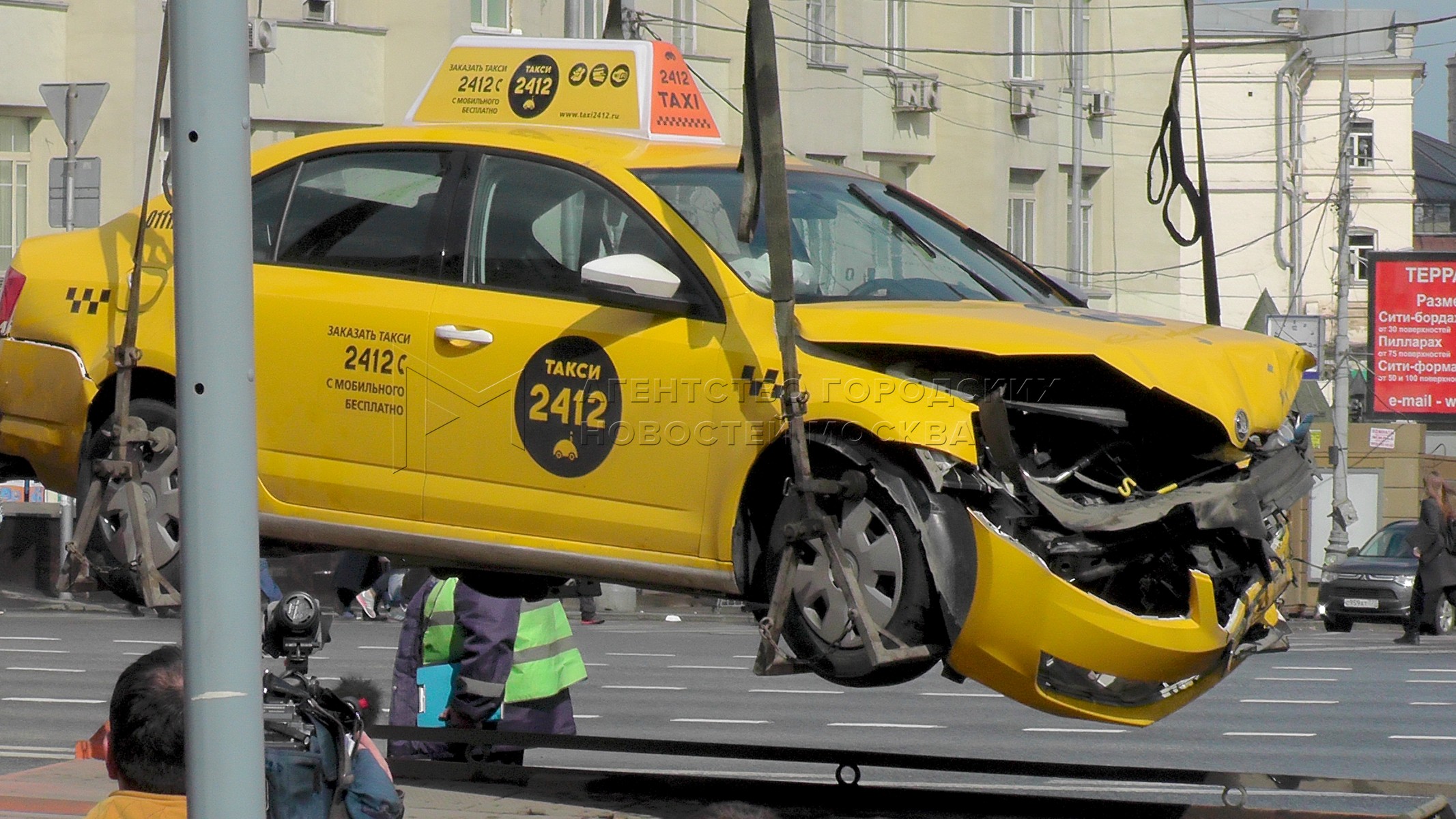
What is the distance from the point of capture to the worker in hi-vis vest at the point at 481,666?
676cm

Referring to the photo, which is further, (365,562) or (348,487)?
(365,562)

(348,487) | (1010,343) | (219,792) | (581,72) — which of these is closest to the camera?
(219,792)

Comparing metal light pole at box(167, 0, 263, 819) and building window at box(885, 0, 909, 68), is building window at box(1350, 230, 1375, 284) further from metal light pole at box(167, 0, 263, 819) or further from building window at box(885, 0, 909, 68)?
metal light pole at box(167, 0, 263, 819)

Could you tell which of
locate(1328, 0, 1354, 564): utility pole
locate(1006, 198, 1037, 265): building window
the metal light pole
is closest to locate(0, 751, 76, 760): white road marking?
the metal light pole

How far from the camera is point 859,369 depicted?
17.0 feet

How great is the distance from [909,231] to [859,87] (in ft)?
85.1

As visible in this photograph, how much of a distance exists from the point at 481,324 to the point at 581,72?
3.74 ft

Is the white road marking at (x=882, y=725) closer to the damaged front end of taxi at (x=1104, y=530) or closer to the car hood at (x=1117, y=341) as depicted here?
the damaged front end of taxi at (x=1104, y=530)

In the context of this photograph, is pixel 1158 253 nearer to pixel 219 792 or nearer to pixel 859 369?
pixel 859 369

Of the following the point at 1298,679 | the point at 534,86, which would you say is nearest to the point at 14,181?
the point at 1298,679

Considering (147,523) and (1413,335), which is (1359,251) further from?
(147,523)

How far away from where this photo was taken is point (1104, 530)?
5.00m

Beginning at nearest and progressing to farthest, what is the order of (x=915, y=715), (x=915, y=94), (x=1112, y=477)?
(x=1112, y=477) < (x=915, y=715) < (x=915, y=94)

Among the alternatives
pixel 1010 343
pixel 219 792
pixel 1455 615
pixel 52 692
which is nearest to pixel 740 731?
pixel 52 692
